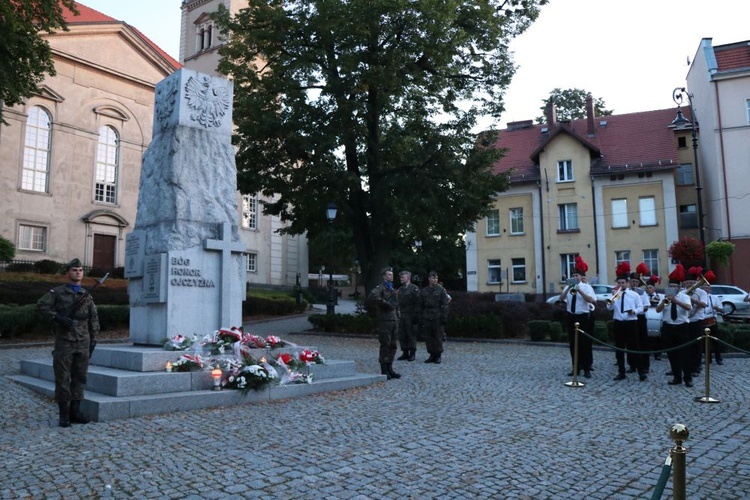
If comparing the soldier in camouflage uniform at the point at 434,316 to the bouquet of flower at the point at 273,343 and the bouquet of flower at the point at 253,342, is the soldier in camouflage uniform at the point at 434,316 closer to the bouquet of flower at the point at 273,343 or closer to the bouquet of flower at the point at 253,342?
the bouquet of flower at the point at 273,343

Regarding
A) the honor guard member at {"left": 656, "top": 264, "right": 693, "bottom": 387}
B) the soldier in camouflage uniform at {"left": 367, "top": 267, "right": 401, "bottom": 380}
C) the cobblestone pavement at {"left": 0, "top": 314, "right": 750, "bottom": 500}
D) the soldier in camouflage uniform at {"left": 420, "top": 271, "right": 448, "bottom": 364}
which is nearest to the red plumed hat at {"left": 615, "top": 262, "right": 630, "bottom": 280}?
the honor guard member at {"left": 656, "top": 264, "right": 693, "bottom": 387}

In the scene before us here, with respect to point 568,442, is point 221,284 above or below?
above

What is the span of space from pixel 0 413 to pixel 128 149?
31.8 m

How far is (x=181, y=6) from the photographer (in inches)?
1895

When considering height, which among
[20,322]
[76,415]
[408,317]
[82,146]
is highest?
[82,146]

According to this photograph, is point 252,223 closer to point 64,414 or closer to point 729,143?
point 729,143

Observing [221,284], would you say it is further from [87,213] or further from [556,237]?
[556,237]

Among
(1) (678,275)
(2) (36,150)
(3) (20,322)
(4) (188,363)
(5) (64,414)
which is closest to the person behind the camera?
(5) (64,414)

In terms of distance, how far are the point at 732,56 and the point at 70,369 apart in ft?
129

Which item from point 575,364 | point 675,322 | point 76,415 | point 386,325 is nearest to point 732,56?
point 675,322

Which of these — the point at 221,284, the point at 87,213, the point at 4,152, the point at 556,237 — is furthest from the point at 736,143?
the point at 4,152

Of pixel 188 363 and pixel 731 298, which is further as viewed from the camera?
pixel 731 298

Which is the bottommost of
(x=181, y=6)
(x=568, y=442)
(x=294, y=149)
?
(x=568, y=442)

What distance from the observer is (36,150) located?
3189 centimetres
